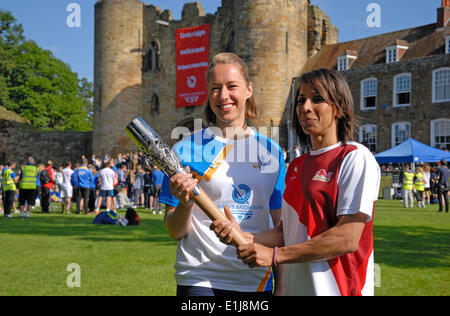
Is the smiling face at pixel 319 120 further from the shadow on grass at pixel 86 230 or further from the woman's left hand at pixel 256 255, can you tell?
the shadow on grass at pixel 86 230

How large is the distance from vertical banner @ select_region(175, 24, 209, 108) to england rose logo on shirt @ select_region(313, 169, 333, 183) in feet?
105

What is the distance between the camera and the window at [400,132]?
2706 centimetres

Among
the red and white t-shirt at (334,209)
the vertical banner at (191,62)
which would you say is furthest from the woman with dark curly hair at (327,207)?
the vertical banner at (191,62)

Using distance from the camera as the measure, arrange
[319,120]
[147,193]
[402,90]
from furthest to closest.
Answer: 1. [402,90]
2. [147,193]
3. [319,120]

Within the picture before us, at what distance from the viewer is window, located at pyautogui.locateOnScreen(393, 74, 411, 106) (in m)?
27.3

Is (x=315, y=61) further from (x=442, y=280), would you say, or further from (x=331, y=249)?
(x=331, y=249)

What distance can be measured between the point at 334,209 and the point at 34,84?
46493 mm

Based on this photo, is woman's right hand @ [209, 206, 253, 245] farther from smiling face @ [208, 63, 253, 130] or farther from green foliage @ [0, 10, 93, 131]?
green foliage @ [0, 10, 93, 131]

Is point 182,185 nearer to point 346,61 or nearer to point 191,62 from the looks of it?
point 346,61

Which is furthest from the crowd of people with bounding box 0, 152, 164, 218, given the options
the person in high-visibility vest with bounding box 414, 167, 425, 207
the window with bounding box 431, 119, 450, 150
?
the window with bounding box 431, 119, 450, 150

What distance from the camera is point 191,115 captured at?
35500 mm

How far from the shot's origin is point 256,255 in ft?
6.59

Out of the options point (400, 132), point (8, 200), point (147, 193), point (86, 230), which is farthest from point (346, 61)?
point (86, 230)

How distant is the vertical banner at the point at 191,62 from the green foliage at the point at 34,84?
1582 cm
